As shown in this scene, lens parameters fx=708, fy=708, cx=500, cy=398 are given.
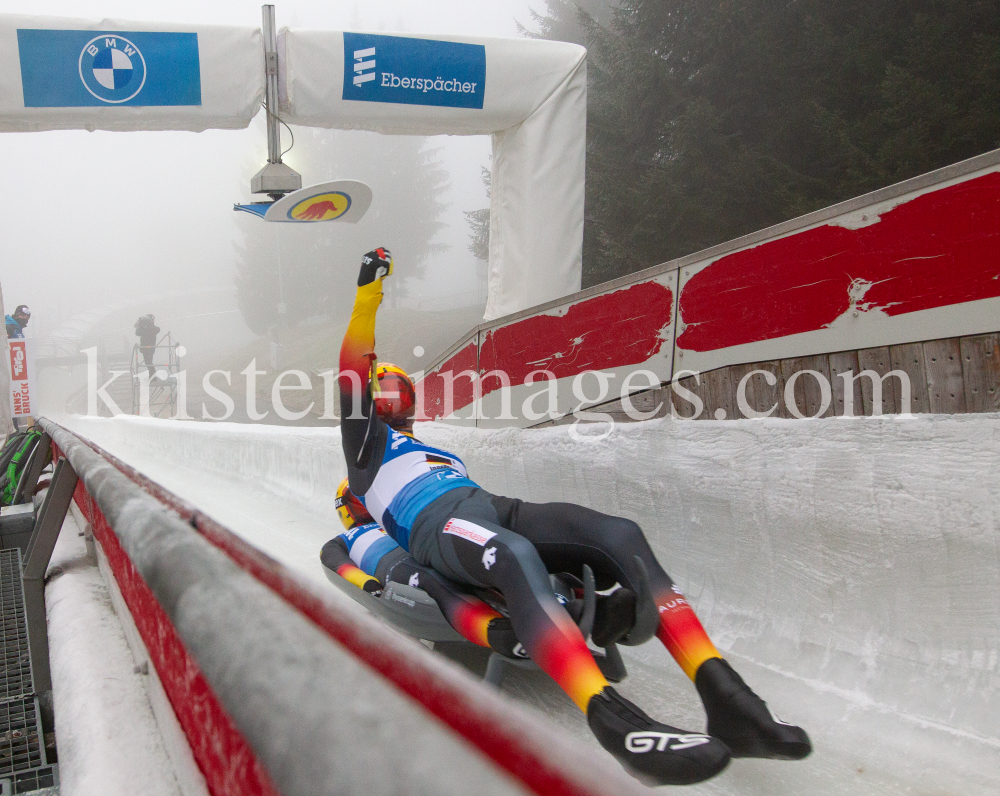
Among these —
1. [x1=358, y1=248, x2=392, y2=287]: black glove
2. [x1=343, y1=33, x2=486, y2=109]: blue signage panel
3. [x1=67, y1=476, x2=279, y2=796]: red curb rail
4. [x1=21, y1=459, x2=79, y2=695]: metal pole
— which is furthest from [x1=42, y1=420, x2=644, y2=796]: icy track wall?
[x1=343, y1=33, x2=486, y2=109]: blue signage panel

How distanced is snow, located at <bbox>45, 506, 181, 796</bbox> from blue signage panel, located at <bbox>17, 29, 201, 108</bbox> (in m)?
2.89

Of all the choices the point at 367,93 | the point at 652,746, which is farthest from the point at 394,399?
the point at 367,93

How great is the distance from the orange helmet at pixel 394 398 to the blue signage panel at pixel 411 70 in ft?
7.71

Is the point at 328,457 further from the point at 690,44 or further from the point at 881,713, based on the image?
the point at 690,44

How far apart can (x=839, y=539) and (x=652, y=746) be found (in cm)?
86

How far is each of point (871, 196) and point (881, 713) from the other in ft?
4.40

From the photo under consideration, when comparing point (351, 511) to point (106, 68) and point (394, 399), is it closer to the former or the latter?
point (394, 399)

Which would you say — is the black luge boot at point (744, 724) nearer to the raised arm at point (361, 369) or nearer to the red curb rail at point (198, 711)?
the red curb rail at point (198, 711)

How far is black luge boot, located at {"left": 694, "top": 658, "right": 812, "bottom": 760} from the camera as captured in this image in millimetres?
1197

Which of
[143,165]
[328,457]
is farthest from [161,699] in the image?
[143,165]

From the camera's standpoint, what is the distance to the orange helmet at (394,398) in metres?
2.43

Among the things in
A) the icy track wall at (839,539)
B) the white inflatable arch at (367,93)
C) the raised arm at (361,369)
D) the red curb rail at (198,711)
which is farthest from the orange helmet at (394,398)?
the white inflatable arch at (367,93)

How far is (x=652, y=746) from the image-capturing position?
1150mm

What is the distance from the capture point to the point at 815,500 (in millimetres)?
1795
